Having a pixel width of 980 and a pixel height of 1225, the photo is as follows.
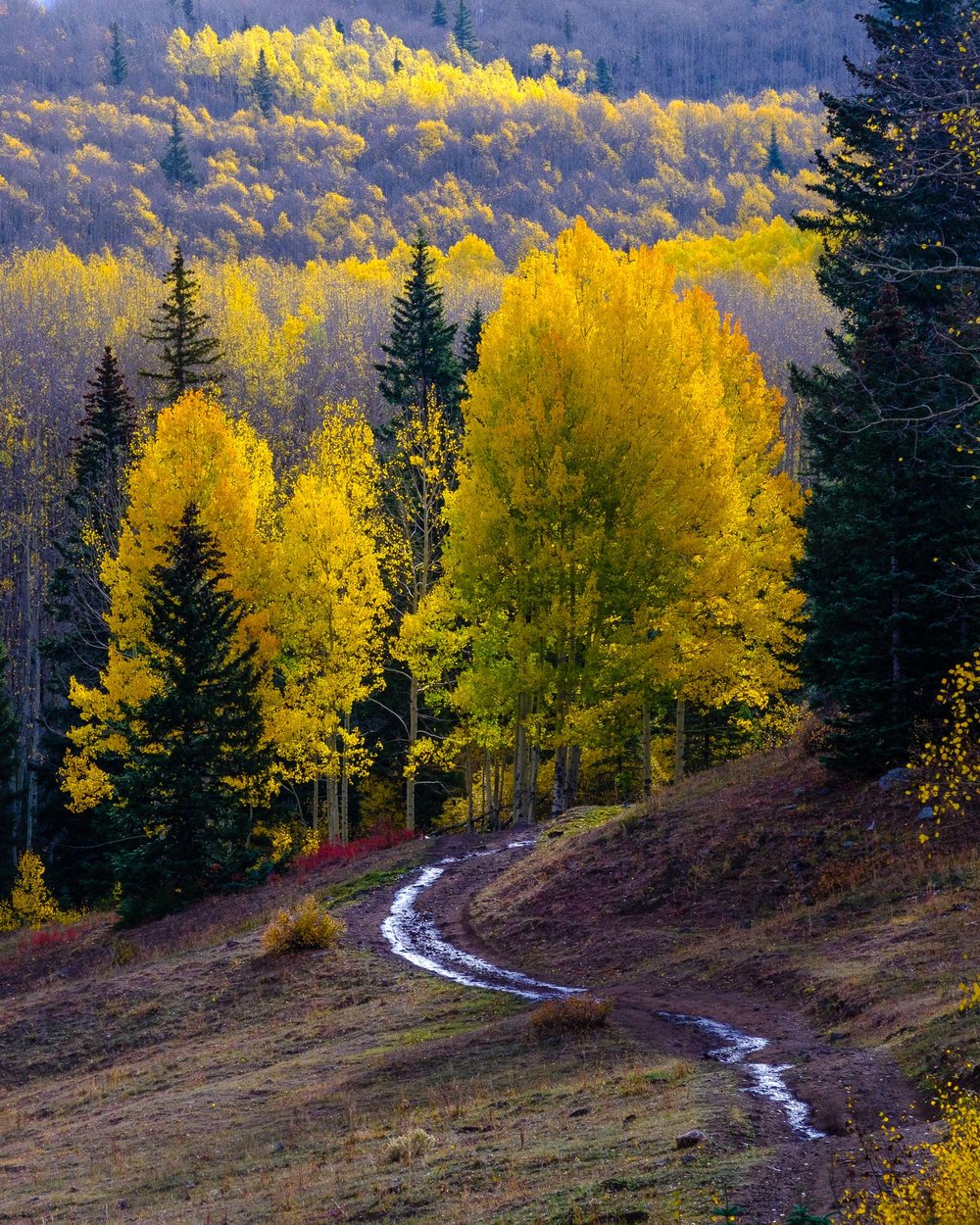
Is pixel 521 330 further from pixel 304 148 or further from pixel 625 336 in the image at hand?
pixel 304 148

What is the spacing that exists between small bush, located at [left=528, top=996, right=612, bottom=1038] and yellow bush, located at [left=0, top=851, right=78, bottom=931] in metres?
27.6

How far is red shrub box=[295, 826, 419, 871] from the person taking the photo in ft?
98.6

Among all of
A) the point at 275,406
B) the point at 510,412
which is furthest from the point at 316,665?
the point at 275,406

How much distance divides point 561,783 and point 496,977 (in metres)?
10.4

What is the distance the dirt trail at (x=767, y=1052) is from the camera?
8.98 metres

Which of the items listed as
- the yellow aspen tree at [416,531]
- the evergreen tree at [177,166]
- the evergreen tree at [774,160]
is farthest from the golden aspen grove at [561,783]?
the evergreen tree at [774,160]

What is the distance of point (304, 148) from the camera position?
181625 millimetres

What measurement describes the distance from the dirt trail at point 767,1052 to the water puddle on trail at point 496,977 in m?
0.12

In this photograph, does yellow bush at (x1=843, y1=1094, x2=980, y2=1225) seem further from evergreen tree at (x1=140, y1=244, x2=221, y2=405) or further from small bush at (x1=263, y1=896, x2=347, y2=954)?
evergreen tree at (x1=140, y1=244, x2=221, y2=405)

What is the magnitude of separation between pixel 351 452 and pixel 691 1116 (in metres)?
27.1

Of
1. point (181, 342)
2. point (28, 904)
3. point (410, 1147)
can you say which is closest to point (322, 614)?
point (28, 904)

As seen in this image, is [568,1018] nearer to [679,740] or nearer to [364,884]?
[364,884]

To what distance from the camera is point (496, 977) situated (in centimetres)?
1798

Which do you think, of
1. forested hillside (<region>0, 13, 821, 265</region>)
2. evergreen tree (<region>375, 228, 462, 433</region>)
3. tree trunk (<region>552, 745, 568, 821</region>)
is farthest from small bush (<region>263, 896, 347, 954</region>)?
forested hillside (<region>0, 13, 821, 265</region>)
